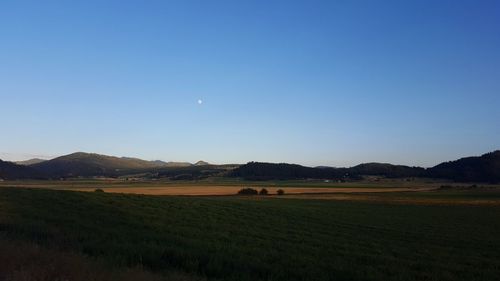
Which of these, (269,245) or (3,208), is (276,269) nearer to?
(269,245)

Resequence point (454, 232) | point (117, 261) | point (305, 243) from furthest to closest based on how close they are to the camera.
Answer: point (454, 232), point (305, 243), point (117, 261)

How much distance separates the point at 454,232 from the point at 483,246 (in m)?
7.85

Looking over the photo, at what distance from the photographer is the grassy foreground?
44.6 feet

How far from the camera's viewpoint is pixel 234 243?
20.7m

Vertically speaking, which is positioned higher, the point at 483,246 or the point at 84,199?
the point at 84,199

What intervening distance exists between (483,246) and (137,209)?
2070 centimetres

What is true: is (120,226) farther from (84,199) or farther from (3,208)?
(84,199)

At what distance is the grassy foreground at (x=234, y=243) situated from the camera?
44.6 feet

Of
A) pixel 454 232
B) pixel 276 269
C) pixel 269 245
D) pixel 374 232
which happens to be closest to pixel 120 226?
pixel 269 245

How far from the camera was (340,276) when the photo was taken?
14.5 metres

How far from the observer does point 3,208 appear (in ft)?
91.9

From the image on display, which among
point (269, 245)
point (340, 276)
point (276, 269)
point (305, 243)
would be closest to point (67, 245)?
point (276, 269)

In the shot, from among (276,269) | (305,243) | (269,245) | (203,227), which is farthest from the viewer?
(203,227)

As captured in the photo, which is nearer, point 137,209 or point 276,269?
point 276,269
